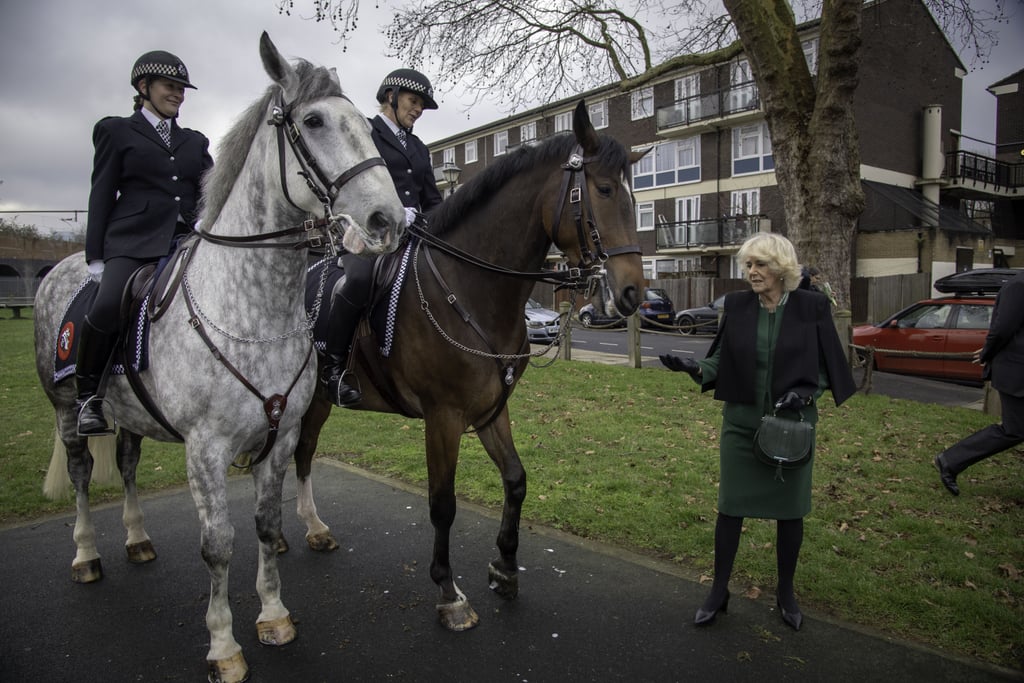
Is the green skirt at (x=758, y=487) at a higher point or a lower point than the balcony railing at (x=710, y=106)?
lower

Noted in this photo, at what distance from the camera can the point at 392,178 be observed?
3.99 meters

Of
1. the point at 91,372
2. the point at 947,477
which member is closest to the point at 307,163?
the point at 91,372

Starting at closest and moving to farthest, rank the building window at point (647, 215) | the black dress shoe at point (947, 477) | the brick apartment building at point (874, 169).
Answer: the black dress shoe at point (947, 477)
the brick apartment building at point (874, 169)
the building window at point (647, 215)

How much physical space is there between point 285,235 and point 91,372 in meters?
1.52

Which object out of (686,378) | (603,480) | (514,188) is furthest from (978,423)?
(514,188)

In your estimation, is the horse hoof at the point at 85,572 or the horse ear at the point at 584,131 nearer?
the horse ear at the point at 584,131

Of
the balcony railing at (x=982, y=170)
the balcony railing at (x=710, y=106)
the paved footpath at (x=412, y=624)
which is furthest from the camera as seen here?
the balcony railing at (x=982, y=170)

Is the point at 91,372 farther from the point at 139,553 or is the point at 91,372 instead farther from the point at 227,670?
the point at 227,670

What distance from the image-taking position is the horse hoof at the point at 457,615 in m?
3.58

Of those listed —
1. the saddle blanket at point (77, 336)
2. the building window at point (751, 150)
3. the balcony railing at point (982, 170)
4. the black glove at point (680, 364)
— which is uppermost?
the building window at point (751, 150)

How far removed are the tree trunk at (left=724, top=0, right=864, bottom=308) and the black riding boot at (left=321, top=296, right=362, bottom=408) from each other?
9.12 m

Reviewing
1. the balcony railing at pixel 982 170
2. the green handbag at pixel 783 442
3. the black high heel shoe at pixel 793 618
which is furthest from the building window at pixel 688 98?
the black high heel shoe at pixel 793 618

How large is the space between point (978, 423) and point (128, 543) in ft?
32.1

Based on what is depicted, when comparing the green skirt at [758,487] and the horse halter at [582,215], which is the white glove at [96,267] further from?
the green skirt at [758,487]
